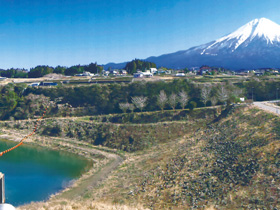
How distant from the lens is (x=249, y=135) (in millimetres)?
23281

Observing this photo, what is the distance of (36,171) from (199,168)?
1670cm

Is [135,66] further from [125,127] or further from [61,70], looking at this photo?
[125,127]

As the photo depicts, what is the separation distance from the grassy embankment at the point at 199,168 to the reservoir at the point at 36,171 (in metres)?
3.47

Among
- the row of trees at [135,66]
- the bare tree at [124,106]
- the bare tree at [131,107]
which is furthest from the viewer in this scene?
the row of trees at [135,66]

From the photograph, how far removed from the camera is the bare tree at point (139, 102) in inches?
1609

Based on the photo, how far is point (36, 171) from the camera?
25.9 m

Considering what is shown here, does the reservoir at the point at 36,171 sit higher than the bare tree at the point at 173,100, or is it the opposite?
the bare tree at the point at 173,100

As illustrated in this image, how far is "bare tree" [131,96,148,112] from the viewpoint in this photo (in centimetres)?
4088

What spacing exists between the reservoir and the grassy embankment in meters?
3.47

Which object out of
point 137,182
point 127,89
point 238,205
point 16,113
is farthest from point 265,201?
point 16,113

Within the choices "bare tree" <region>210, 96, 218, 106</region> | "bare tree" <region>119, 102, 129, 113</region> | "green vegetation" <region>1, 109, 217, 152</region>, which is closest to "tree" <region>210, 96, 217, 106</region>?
"bare tree" <region>210, 96, 218, 106</region>

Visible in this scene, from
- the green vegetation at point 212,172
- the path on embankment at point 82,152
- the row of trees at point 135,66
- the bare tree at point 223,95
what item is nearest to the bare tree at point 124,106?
the path on embankment at point 82,152

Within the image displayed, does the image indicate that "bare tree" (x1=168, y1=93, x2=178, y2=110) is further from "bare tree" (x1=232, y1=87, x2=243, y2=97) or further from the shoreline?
the shoreline

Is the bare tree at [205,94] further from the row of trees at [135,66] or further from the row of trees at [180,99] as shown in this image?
the row of trees at [135,66]
